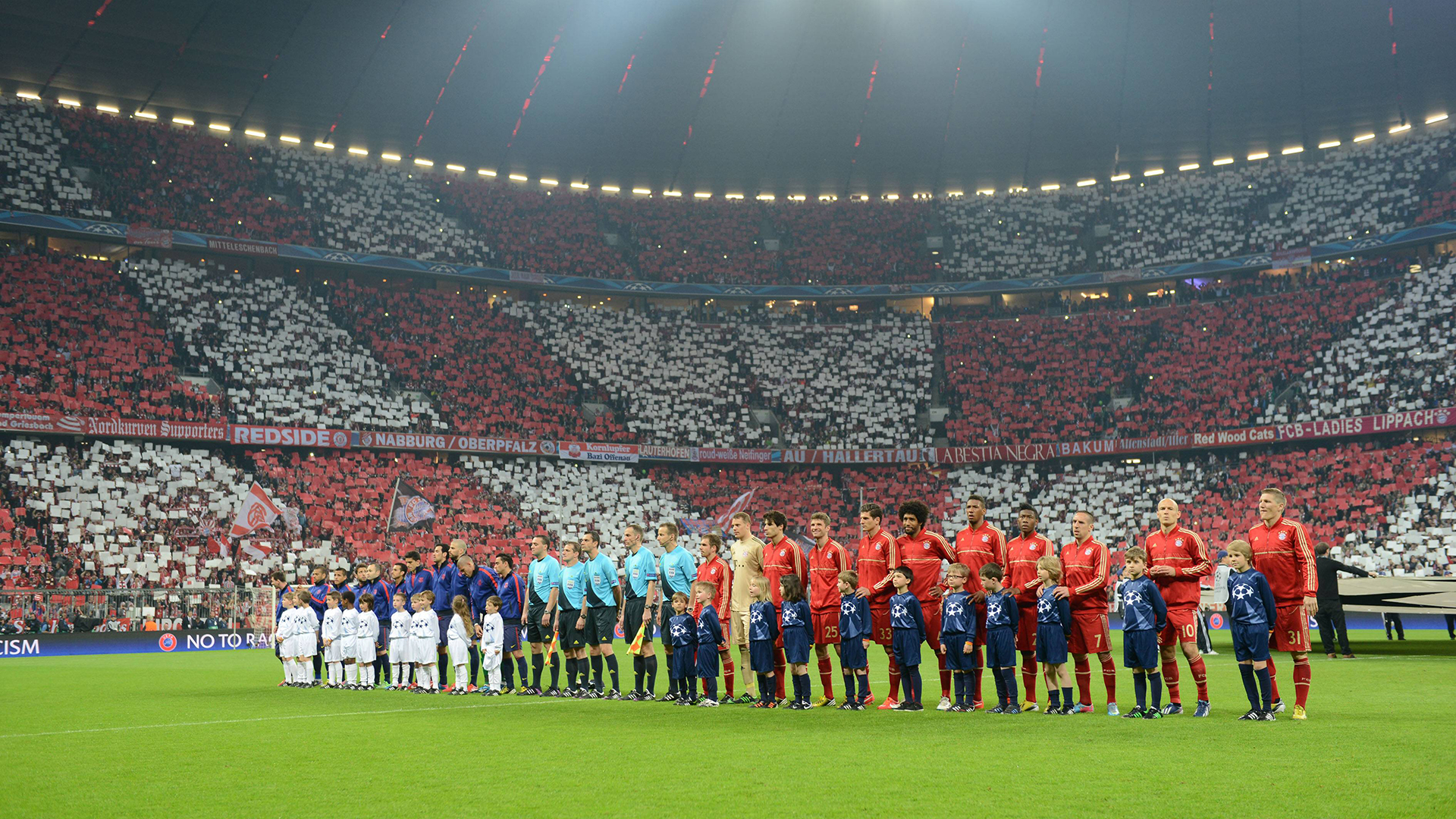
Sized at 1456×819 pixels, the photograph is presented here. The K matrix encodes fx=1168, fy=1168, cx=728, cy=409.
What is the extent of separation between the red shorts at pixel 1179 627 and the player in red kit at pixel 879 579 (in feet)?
9.98

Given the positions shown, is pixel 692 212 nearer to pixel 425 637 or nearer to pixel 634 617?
pixel 425 637

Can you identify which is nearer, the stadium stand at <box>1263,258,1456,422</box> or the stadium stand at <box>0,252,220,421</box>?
the stadium stand at <box>0,252,220,421</box>

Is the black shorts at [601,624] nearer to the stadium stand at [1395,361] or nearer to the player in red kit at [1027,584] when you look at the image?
the player in red kit at [1027,584]

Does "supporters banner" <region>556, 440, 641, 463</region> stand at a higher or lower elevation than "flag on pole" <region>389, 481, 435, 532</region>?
higher

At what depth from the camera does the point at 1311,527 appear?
40562 millimetres

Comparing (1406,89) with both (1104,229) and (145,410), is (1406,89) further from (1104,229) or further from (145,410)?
(145,410)

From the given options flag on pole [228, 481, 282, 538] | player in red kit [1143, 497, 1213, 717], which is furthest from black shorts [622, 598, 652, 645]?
flag on pole [228, 481, 282, 538]

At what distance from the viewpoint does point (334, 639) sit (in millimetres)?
19469

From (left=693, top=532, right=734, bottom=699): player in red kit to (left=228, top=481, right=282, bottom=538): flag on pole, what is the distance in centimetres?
2248

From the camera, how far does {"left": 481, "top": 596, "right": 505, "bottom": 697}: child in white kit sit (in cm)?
1742

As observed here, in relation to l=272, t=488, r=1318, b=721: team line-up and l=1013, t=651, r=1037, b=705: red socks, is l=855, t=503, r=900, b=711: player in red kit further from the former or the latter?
l=1013, t=651, r=1037, b=705: red socks

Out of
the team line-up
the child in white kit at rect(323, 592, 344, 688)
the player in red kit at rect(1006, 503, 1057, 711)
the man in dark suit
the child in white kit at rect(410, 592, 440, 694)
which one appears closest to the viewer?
the team line-up

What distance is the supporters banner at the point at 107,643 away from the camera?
98.1 ft

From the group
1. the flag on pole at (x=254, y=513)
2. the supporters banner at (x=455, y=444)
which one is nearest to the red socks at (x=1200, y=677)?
the flag on pole at (x=254, y=513)
